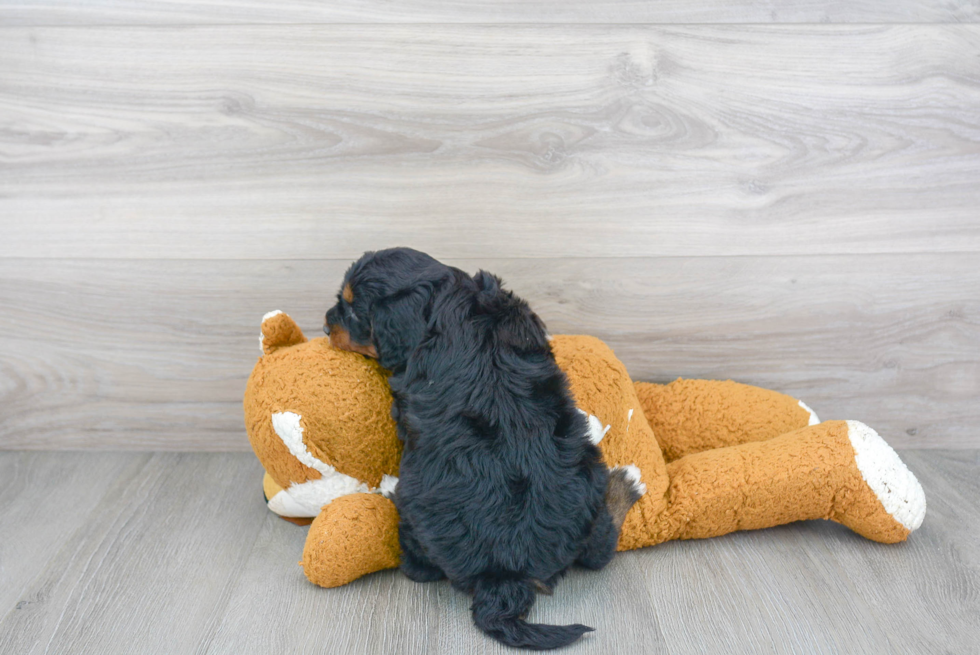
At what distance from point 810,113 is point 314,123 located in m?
1.03

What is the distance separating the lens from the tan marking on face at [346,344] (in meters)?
1.19

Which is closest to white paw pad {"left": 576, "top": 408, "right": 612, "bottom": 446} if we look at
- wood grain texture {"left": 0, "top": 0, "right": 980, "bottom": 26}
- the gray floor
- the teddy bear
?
the teddy bear

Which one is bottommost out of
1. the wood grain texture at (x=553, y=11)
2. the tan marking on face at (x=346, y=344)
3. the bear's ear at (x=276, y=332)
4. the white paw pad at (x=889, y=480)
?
the white paw pad at (x=889, y=480)

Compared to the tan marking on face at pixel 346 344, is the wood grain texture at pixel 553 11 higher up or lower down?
higher up

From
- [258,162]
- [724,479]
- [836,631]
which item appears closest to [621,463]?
[724,479]

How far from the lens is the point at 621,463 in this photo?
50.7 inches

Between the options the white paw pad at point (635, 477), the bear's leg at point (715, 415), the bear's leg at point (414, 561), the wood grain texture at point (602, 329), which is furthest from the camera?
the wood grain texture at point (602, 329)

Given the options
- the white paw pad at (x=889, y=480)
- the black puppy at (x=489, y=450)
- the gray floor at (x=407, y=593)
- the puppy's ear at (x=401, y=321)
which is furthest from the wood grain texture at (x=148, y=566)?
the white paw pad at (x=889, y=480)

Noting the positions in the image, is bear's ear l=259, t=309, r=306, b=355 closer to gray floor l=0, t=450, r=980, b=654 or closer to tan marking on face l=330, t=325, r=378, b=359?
tan marking on face l=330, t=325, r=378, b=359

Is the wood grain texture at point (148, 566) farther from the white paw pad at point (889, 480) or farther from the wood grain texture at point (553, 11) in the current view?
the white paw pad at point (889, 480)

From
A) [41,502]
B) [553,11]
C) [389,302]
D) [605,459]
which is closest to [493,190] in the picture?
[553,11]

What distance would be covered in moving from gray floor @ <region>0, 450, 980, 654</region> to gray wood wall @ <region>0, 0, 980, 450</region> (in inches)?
14.9

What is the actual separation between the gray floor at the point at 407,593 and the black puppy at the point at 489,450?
92mm

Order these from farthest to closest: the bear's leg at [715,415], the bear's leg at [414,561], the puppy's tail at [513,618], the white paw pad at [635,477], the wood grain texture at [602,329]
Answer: the wood grain texture at [602,329]
the bear's leg at [715,415]
the white paw pad at [635,477]
the bear's leg at [414,561]
the puppy's tail at [513,618]
